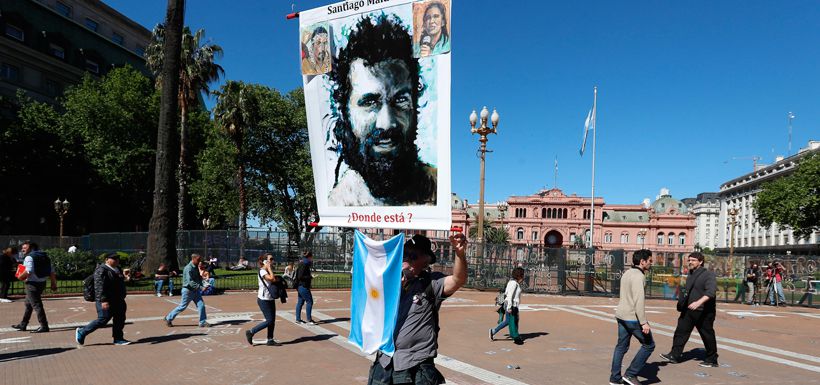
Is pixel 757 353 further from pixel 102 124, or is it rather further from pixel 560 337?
pixel 102 124

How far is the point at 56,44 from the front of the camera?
46.1m

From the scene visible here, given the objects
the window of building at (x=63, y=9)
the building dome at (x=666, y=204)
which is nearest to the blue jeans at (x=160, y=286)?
the window of building at (x=63, y=9)

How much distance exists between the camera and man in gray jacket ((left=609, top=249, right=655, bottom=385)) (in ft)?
22.8

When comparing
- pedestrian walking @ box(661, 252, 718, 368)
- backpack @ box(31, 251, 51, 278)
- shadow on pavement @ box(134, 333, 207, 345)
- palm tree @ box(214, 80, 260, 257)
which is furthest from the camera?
palm tree @ box(214, 80, 260, 257)

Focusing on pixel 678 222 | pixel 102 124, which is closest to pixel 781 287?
pixel 102 124

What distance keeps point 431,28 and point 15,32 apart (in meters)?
51.1

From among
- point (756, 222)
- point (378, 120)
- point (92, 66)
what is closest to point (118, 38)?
point (92, 66)

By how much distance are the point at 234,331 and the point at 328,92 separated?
8548 millimetres

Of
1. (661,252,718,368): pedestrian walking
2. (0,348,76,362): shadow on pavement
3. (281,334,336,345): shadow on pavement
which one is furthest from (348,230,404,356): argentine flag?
(0,348,76,362): shadow on pavement

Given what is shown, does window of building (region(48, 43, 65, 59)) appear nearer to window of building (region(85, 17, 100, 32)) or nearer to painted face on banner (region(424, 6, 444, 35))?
window of building (region(85, 17, 100, 32))

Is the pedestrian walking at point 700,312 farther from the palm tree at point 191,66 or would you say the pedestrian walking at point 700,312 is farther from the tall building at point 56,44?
the tall building at point 56,44

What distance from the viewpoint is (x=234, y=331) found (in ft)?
36.6

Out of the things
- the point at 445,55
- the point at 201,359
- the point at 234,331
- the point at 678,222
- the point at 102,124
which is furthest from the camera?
the point at 678,222

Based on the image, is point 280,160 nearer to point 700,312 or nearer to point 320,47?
point 700,312
